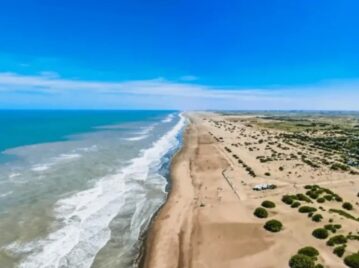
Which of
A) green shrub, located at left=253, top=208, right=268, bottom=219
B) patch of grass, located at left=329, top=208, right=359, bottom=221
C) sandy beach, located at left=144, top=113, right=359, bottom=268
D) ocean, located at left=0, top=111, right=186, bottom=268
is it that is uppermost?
patch of grass, located at left=329, top=208, right=359, bottom=221

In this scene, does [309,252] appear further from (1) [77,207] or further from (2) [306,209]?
(1) [77,207]

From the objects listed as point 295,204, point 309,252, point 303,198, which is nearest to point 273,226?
point 309,252

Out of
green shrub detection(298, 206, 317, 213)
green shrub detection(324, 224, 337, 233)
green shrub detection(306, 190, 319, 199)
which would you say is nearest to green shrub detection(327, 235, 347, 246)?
green shrub detection(324, 224, 337, 233)

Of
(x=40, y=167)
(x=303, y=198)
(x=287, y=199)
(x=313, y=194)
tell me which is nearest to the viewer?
(x=287, y=199)

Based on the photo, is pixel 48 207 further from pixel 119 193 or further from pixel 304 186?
pixel 304 186

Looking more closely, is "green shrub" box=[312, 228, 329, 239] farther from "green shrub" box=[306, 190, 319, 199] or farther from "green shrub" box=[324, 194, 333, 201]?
"green shrub" box=[306, 190, 319, 199]

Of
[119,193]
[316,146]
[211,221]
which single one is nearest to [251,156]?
[316,146]

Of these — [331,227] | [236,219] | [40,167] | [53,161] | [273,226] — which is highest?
[331,227]
